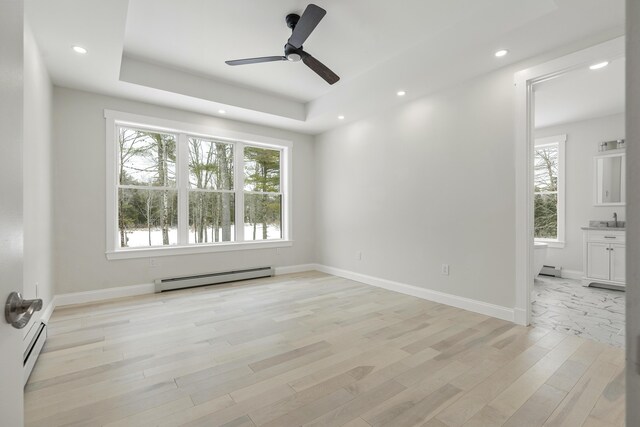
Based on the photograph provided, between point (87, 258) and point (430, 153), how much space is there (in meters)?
4.54

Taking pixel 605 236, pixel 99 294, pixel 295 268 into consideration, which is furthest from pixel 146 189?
pixel 605 236

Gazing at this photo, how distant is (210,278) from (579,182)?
6295 millimetres

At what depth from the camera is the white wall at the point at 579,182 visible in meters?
4.93

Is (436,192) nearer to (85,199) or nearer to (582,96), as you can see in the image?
(582,96)

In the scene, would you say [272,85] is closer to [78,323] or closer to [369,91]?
[369,91]

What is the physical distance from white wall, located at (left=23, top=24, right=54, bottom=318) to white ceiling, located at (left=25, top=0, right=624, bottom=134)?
268mm

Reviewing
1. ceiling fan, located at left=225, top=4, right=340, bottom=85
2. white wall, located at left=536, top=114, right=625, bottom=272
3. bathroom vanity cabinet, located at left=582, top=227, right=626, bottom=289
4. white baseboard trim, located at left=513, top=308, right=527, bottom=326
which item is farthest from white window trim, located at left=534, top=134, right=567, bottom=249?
ceiling fan, located at left=225, top=4, right=340, bottom=85

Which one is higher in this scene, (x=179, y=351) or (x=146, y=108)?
(x=146, y=108)

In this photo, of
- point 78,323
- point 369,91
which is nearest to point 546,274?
point 369,91

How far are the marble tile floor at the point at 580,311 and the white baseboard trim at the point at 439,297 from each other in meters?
0.30

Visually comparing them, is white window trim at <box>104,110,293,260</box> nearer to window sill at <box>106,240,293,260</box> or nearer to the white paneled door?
window sill at <box>106,240,293,260</box>

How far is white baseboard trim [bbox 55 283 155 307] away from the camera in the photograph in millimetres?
3658

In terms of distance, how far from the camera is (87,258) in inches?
151

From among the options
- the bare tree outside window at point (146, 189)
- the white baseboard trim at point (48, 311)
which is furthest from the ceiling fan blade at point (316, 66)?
the white baseboard trim at point (48, 311)
